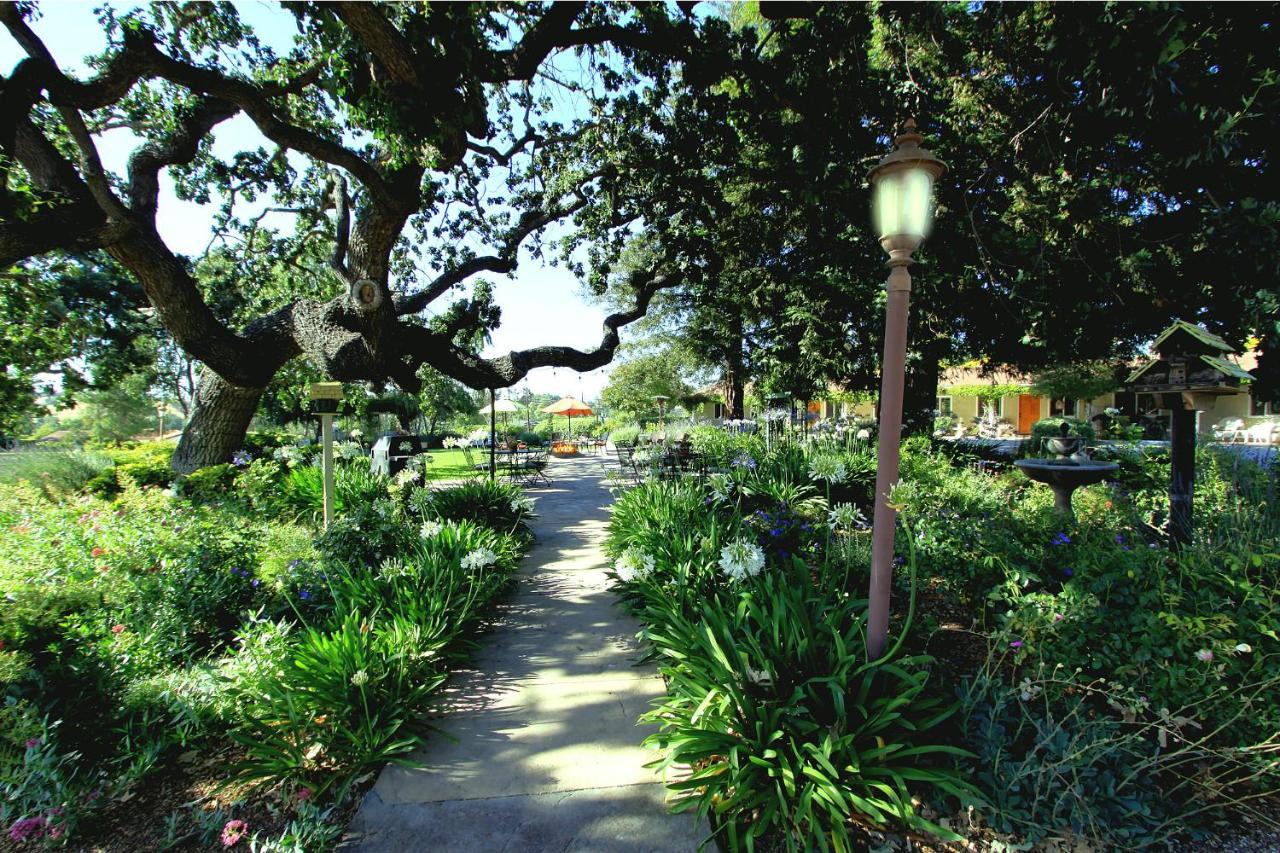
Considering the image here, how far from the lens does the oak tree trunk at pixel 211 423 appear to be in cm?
789

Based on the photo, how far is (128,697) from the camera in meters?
2.48

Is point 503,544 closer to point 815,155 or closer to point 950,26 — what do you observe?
point 815,155

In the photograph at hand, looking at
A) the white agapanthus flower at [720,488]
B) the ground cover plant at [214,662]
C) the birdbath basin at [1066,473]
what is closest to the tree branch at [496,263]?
the ground cover plant at [214,662]

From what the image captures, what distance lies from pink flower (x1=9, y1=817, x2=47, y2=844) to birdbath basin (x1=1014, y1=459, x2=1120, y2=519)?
664 centimetres

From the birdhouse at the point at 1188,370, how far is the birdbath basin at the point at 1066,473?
96 cm

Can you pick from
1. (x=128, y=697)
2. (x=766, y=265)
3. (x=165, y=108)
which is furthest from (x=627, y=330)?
(x=128, y=697)

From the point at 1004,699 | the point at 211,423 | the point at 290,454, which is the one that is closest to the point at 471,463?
the point at 290,454

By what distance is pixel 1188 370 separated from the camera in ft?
15.6

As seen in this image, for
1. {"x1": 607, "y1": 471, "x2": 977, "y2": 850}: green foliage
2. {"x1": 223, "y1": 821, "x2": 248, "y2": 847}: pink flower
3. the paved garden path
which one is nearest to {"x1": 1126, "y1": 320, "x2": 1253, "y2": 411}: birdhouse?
{"x1": 607, "y1": 471, "x2": 977, "y2": 850}: green foliage

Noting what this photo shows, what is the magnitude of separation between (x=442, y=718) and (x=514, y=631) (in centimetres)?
115

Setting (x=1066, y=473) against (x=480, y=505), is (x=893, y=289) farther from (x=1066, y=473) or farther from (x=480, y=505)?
(x=480, y=505)

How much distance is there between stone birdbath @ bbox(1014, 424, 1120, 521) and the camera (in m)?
4.60

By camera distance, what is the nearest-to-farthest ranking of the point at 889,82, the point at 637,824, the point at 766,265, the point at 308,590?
the point at 637,824 < the point at 308,590 < the point at 889,82 < the point at 766,265

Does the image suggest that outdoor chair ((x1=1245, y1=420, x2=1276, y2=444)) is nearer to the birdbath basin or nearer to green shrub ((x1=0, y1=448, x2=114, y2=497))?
the birdbath basin
